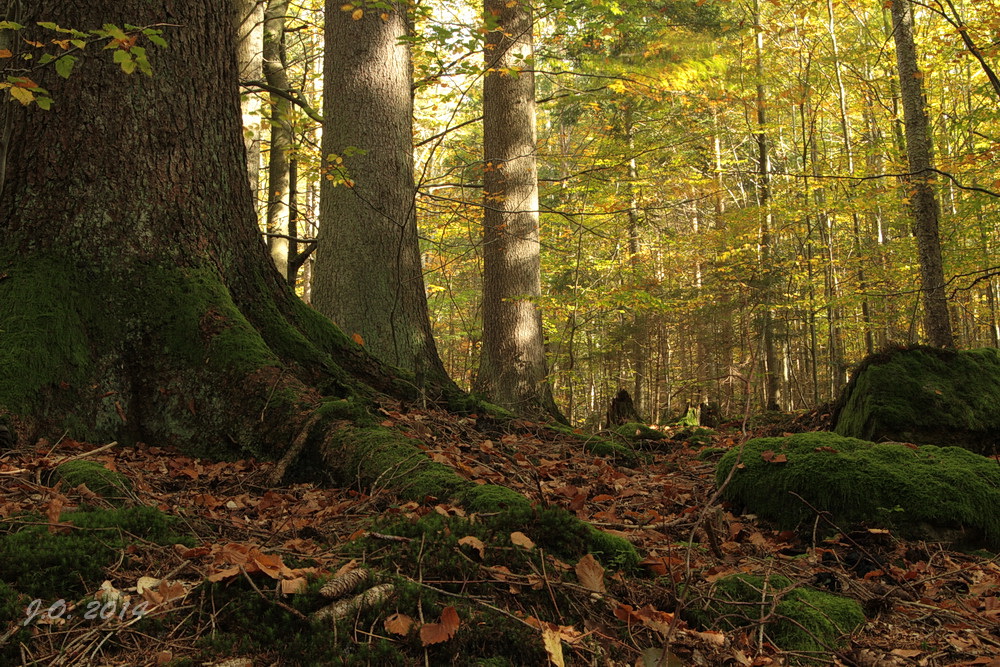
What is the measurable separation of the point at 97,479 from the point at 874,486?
171 inches

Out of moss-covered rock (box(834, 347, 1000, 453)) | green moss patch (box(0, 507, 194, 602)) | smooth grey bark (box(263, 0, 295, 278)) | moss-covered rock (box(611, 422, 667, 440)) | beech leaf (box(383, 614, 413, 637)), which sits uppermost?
smooth grey bark (box(263, 0, 295, 278))

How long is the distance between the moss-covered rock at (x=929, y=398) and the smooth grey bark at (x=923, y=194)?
2.47 m

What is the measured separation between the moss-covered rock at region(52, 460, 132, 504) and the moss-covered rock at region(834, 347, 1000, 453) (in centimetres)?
555

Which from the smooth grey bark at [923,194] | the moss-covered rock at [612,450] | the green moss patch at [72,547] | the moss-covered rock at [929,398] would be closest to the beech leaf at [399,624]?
the green moss patch at [72,547]

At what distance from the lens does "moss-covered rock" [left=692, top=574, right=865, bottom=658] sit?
2561 mm

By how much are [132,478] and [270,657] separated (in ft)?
5.90

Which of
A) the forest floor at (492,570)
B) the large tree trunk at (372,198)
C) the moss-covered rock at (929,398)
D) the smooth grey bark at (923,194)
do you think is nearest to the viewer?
the forest floor at (492,570)

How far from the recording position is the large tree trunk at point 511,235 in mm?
9320

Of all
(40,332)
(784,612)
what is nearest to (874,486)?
(784,612)

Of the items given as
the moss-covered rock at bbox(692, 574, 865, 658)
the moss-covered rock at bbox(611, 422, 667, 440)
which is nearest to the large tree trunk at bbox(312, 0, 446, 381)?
the moss-covered rock at bbox(611, 422, 667, 440)

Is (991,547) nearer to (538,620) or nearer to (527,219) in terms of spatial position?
(538,620)

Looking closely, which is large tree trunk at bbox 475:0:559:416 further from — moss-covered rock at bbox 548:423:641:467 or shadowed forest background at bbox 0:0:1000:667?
moss-covered rock at bbox 548:423:641:467

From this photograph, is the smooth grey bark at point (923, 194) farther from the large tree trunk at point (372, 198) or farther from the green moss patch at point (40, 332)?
the green moss patch at point (40, 332)

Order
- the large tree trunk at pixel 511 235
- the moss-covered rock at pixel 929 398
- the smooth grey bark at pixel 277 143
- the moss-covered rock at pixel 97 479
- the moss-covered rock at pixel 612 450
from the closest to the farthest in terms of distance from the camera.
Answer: the moss-covered rock at pixel 97 479 < the moss-covered rock at pixel 929 398 < the moss-covered rock at pixel 612 450 < the large tree trunk at pixel 511 235 < the smooth grey bark at pixel 277 143
